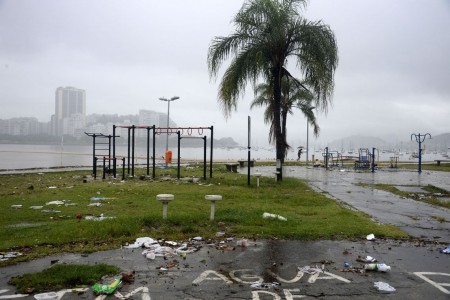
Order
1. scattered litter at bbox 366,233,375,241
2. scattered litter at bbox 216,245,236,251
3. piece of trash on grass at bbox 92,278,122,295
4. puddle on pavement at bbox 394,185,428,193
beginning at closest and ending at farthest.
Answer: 1. piece of trash on grass at bbox 92,278,122,295
2. scattered litter at bbox 216,245,236,251
3. scattered litter at bbox 366,233,375,241
4. puddle on pavement at bbox 394,185,428,193

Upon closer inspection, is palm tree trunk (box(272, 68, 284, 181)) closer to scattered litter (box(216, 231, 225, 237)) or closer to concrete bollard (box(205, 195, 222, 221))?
concrete bollard (box(205, 195, 222, 221))

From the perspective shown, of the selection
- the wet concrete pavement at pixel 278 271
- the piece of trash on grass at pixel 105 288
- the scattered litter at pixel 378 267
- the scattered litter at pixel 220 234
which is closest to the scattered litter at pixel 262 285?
the wet concrete pavement at pixel 278 271

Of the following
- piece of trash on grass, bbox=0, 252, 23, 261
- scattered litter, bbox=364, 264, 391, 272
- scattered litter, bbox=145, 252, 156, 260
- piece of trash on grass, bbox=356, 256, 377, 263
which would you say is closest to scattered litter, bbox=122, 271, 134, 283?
scattered litter, bbox=145, 252, 156, 260

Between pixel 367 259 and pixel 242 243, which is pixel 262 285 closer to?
pixel 242 243

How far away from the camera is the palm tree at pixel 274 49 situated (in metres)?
16.6

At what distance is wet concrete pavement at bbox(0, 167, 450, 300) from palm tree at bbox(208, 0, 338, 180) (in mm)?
10728

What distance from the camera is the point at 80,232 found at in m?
7.17

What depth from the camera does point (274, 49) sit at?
1719cm

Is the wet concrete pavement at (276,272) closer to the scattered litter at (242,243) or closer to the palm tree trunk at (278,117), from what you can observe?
the scattered litter at (242,243)

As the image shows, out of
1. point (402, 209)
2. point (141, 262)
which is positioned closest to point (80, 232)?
point (141, 262)

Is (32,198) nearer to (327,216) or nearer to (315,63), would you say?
(327,216)

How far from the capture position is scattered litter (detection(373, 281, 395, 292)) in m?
4.72

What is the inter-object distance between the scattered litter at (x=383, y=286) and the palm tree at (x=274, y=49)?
41.8ft

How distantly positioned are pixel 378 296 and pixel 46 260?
4748mm
